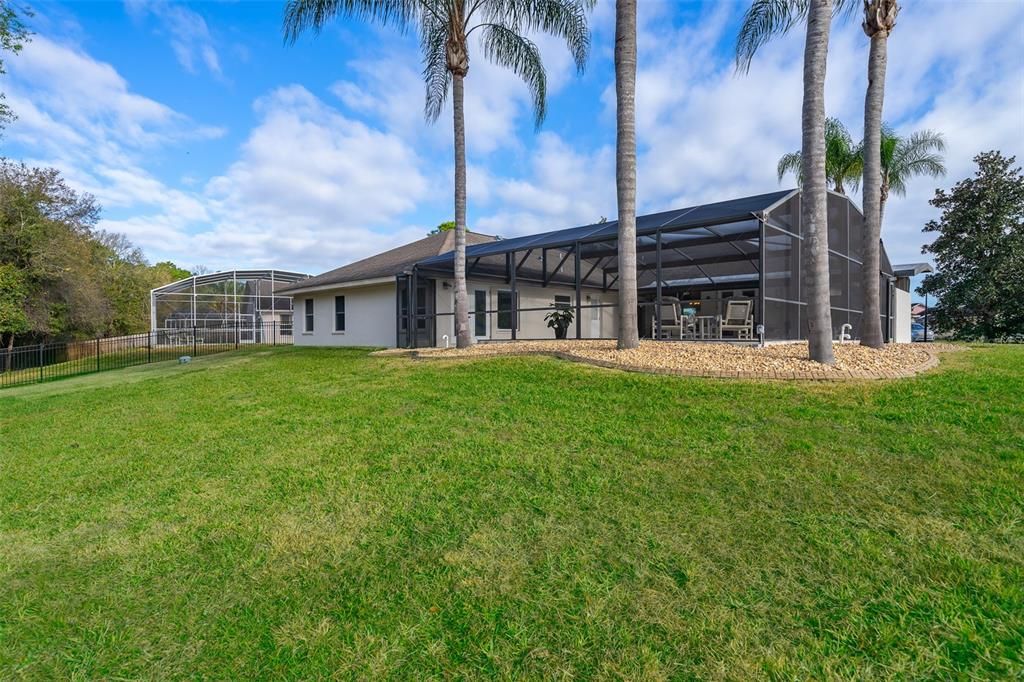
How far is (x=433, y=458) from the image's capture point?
3.96m

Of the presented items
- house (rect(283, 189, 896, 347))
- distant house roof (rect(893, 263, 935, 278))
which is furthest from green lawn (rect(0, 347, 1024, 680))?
distant house roof (rect(893, 263, 935, 278))

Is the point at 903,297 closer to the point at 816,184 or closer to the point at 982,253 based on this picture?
the point at 982,253

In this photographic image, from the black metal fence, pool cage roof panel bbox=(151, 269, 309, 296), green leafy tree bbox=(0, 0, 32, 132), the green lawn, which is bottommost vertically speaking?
the green lawn

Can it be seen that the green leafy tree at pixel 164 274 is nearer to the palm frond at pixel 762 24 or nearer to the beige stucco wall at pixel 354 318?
the beige stucco wall at pixel 354 318

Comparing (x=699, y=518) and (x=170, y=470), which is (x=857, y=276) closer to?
(x=699, y=518)

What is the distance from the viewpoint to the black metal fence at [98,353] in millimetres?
14447

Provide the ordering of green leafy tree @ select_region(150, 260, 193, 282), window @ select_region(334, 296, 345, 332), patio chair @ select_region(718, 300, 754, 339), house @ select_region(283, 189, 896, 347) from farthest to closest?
green leafy tree @ select_region(150, 260, 193, 282) < window @ select_region(334, 296, 345, 332) < patio chair @ select_region(718, 300, 754, 339) < house @ select_region(283, 189, 896, 347)

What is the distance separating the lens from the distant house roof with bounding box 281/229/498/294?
15.5m

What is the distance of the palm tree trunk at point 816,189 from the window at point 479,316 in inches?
393

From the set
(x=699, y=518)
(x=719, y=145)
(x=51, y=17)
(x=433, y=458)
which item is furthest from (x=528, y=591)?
(x=51, y=17)

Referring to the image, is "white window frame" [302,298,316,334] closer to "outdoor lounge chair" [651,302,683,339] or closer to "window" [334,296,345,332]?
"window" [334,296,345,332]

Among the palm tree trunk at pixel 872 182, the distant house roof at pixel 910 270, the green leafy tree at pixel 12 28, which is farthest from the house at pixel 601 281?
the green leafy tree at pixel 12 28

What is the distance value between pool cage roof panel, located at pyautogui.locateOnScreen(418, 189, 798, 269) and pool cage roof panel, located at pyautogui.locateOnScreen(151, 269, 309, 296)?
15911 millimetres

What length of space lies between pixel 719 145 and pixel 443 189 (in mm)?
7421
